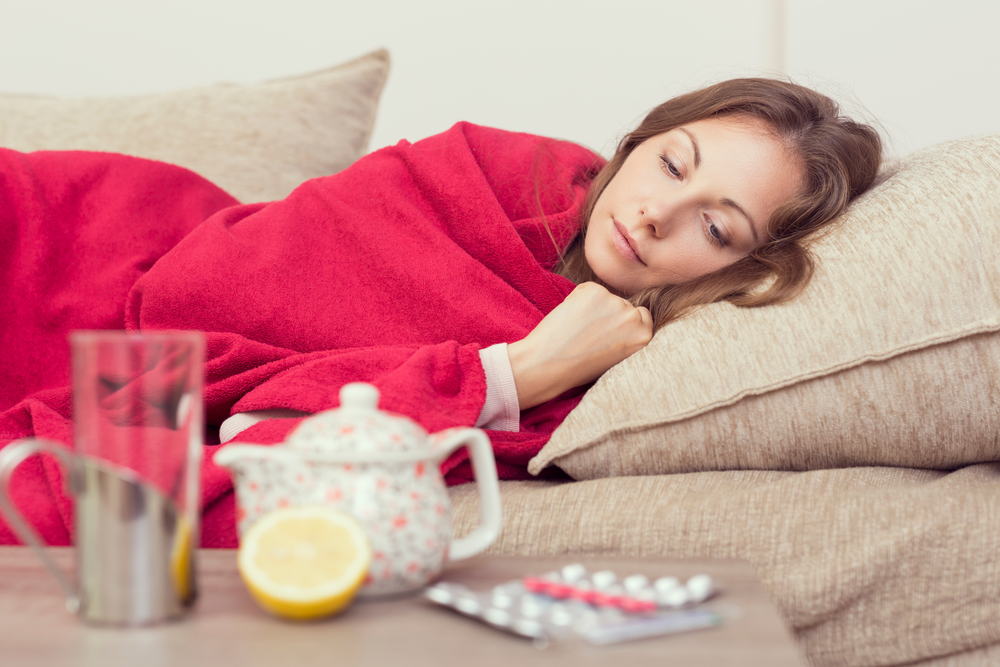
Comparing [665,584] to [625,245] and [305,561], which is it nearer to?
[305,561]

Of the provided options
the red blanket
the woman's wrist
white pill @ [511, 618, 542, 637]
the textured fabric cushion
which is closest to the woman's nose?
the red blanket

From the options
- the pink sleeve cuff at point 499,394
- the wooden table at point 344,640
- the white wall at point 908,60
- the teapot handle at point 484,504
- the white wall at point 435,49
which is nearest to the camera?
the wooden table at point 344,640

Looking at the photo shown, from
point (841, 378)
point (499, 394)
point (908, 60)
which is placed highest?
point (908, 60)

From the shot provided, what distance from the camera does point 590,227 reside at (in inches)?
46.2

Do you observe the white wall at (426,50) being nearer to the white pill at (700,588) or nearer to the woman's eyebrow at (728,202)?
the woman's eyebrow at (728,202)

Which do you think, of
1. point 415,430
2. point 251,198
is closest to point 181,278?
point 251,198

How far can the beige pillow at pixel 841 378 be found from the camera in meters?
0.79

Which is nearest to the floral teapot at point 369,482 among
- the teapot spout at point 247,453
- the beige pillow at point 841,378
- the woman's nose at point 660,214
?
the teapot spout at point 247,453

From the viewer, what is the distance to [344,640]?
409 millimetres

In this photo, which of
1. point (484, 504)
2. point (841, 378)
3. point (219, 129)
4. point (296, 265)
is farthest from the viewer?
point (219, 129)

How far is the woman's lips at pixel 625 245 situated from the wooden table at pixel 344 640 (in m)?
0.69

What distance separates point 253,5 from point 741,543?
5.44 ft

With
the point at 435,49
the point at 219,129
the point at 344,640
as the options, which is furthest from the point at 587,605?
the point at 435,49

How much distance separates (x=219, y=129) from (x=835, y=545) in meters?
1.19
